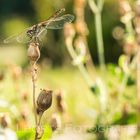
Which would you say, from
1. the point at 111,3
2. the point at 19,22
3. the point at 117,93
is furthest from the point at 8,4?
the point at 117,93

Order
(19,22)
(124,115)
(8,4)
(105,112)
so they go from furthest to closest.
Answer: (8,4) → (19,22) → (105,112) → (124,115)

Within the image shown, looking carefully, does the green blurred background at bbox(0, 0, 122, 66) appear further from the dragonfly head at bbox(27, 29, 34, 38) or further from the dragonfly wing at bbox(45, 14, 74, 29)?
the dragonfly head at bbox(27, 29, 34, 38)

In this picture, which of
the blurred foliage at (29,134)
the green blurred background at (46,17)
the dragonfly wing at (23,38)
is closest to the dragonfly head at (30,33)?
the dragonfly wing at (23,38)

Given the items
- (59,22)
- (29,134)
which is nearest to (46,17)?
(59,22)

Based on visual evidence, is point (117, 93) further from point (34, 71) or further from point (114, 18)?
point (114, 18)

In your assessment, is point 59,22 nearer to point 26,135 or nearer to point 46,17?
point 26,135

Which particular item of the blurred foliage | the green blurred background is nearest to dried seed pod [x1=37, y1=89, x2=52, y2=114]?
the blurred foliage
